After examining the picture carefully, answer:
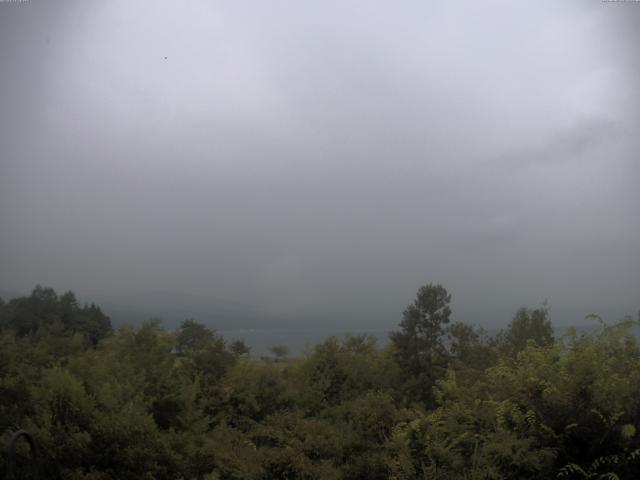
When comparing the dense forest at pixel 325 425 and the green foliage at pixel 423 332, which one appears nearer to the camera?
the dense forest at pixel 325 425

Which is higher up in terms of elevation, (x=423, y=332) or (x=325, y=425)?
(x=423, y=332)

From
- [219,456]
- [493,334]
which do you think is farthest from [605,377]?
[493,334]

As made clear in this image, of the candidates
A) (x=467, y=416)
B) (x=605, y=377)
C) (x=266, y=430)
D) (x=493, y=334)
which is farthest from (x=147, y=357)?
(x=493, y=334)

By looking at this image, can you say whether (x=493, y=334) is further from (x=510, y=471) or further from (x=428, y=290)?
(x=510, y=471)

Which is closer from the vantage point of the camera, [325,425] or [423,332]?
[325,425]

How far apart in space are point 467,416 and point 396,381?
8599mm

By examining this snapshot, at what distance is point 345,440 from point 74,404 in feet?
15.1

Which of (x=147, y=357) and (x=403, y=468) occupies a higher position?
(x=147, y=357)

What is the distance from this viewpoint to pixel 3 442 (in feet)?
20.5

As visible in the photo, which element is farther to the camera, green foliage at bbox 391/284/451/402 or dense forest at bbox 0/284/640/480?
green foliage at bbox 391/284/451/402

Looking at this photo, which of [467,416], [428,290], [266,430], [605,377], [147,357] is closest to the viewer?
[605,377]

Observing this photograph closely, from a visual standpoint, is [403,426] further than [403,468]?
Yes

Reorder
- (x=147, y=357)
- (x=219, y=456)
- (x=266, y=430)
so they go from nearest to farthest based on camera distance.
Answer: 1. (x=219, y=456)
2. (x=266, y=430)
3. (x=147, y=357)

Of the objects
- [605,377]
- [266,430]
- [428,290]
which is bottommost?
[266,430]
